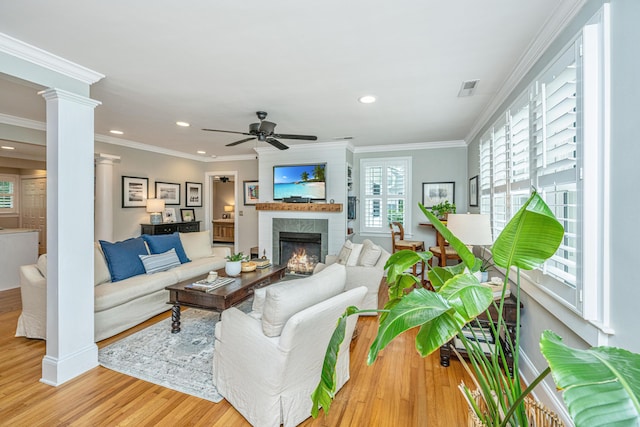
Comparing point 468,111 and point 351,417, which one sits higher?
point 468,111

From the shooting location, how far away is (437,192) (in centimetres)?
551

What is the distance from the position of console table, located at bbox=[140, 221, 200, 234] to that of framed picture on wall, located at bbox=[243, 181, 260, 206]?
128cm

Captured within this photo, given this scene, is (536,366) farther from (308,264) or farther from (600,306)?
(308,264)

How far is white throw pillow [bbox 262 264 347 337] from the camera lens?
174 cm

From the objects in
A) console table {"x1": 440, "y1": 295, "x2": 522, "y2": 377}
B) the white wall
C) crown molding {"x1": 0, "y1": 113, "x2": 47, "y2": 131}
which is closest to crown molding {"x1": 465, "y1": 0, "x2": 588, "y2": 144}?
console table {"x1": 440, "y1": 295, "x2": 522, "y2": 377}

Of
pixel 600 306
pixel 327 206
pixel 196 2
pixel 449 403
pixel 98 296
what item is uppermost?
pixel 196 2

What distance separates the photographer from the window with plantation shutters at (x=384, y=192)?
5.71 meters

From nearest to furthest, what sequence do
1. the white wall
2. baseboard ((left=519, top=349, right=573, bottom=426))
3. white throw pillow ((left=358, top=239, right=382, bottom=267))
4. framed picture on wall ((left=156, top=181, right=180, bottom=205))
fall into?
baseboard ((left=519, top=349, right=573, bottom=426)), white throw pillow ((left=358, top=239, right=382, bottom=267)), the white wall, framed picture on wall ((left=156, top=181, right=180, bottom=205))

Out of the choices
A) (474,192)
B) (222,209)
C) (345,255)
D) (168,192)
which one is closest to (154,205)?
(168,192)

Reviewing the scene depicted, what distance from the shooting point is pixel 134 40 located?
6.78 ft

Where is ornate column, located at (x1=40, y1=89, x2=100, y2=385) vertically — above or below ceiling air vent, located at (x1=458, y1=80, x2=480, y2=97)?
below

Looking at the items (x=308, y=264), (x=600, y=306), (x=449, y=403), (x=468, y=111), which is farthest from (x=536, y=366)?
(x=308, y=264)

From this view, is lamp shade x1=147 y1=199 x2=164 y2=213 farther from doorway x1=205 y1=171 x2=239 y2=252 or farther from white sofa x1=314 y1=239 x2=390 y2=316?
white sofa x1=314 y1=239 x2=390 y2=316

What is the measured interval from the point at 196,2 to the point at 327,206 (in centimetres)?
394
